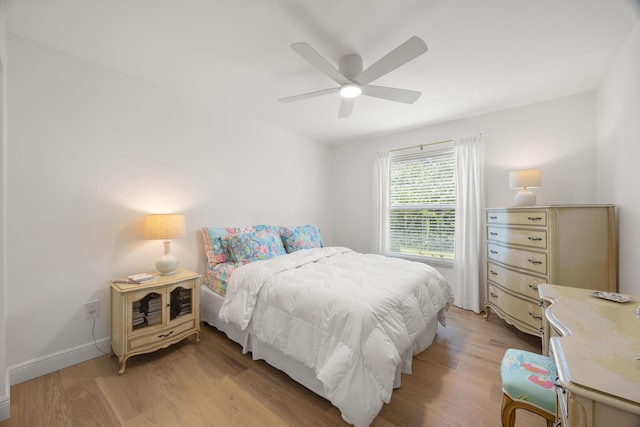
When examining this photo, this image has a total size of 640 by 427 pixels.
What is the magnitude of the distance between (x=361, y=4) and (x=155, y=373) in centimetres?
297

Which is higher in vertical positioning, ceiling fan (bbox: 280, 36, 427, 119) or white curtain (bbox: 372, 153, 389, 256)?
ceiling fan (bbox: 280, 36, 427, 119)

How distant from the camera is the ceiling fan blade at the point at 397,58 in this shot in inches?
57.7

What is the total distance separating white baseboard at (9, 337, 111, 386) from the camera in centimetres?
173

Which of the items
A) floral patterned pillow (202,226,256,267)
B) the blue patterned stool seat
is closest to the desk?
the blue patterned stool seat

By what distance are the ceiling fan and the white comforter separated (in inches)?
60.1

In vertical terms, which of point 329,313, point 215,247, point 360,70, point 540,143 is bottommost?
point 329,313

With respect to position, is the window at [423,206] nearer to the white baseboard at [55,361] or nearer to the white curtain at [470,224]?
the white curtain at [470,224]

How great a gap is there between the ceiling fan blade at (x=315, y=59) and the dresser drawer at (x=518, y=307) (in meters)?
2.54

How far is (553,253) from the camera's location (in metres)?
2.04

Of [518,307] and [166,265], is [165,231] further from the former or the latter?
[518,307]

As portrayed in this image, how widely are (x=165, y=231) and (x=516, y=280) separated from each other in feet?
10.9

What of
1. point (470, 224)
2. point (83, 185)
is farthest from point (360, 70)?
point (83, 185)

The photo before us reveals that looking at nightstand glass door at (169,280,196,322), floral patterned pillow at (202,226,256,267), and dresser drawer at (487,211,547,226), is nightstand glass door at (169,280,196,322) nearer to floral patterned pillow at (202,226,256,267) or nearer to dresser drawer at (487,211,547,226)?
floral patterned pillow at (202,226,256,267)

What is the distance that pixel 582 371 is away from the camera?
0.66 metres
